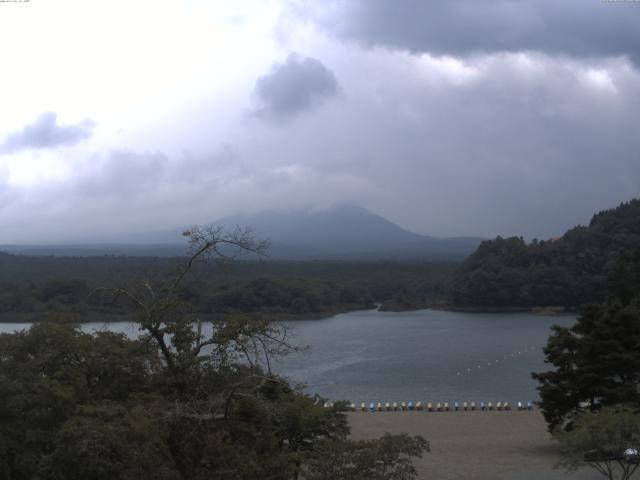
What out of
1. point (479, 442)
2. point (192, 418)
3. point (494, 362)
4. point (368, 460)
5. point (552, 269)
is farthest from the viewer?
point (552, 269)

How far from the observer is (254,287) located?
44.7 meters

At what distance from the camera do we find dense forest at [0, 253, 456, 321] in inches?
1651

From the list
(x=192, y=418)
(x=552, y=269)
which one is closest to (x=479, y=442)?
(x=192, y=418)

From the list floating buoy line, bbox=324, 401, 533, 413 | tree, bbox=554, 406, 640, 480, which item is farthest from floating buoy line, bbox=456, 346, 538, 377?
tree, bbox=554, 406, 640, 480

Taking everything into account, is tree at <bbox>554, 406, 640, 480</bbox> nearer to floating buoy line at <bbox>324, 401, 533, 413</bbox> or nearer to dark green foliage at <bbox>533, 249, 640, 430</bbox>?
dark green foliage at <bbox>533, 249, 640, 430</bbox>

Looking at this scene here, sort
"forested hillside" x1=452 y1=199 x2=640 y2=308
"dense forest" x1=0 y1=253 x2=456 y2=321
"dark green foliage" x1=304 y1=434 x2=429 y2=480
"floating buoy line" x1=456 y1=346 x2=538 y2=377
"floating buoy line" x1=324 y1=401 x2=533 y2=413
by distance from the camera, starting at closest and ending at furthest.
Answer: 1. "dark green foliage" x1=304 y1=434 x2=429 y2=480
2. "floating buoy line" x1=324 y1=401 x2=533 y2=413
3. "floating buoy line" x1=456 y1=346 x2=538 y2=377
4. "dense forest" x1=0 y1=253 x2=456 y2=321
5. "forested hillside" x1=452 y1=199 x2=640 y2=308

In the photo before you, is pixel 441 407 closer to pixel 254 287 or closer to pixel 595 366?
pixel 595 366

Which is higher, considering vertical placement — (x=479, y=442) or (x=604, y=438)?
(x=604, y=438)

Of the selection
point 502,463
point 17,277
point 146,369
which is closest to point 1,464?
point 146,369

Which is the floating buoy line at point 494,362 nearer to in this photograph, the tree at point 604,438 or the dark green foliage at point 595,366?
the dark green foliage at point 595,366

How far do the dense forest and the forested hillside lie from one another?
4.17 metres

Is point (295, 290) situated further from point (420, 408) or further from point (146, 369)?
point (146, 369)

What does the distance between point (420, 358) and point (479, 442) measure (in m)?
15.4

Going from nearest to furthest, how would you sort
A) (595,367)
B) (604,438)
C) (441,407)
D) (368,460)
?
(368,460) → (604,438) → (595,367) → (441,407)
